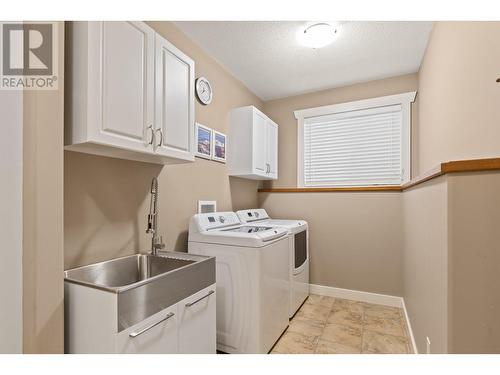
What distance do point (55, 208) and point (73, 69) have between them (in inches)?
Answer: 24.6

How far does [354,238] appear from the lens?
294cm

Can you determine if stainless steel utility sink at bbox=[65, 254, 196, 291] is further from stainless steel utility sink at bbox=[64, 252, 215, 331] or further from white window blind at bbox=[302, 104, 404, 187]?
white window blind at bbox=[302, 104, 404, 187]

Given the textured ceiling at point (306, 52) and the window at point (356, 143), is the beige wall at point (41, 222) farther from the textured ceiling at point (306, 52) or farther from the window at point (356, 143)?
the window at point (356, 143)

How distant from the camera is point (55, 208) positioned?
1.01 m

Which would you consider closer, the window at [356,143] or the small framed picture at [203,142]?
the small framed picture at [203,142]

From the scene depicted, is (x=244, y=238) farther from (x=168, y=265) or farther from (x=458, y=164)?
(x=458, y=164)

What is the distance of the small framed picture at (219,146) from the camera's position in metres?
2.52

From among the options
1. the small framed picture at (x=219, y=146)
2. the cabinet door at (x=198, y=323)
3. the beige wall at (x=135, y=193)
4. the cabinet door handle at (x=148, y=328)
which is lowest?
the cabinet door at (x=198, y=323)

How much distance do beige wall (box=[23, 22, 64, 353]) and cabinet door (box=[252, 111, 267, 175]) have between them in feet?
6.20

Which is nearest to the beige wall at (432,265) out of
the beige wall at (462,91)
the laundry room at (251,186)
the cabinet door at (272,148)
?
the laundry room at (251,186)

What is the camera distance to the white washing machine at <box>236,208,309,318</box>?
2.43 metres

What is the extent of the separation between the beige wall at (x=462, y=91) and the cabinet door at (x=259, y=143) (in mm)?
1577

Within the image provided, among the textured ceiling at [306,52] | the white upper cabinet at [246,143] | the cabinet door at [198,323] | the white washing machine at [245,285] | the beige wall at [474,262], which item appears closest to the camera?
the beige wall at [474,262]
